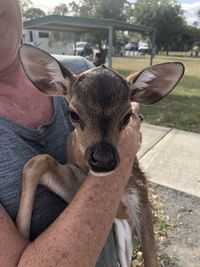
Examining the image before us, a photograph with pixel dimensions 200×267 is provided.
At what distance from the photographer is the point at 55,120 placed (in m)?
1.69

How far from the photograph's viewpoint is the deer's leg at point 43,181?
1396mm

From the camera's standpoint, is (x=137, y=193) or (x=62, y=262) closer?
(x=62, y=262)

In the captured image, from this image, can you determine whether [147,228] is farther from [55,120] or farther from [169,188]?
[169,188]

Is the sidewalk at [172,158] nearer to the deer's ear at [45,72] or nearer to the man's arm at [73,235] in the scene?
the deer's ear at [45,72]

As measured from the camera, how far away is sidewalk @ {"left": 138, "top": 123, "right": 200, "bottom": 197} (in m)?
4.09

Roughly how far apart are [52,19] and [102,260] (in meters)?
12.9

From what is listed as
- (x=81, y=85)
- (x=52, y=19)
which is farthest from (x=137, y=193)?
(x=52, y=19)

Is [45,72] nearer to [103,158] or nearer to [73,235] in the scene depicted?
[103,158]

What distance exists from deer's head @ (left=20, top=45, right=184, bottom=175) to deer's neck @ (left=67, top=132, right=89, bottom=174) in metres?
0.10

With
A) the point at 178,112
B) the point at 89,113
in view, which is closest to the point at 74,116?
the point at 89,113

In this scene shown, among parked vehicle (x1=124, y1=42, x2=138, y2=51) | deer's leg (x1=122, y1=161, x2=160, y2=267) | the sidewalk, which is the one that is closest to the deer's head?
deer's leg (x1=122, y1=161, x2=160, y2=267)

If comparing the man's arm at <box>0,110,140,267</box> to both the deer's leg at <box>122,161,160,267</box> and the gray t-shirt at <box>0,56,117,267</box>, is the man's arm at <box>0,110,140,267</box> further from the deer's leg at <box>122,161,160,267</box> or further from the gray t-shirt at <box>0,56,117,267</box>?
the deer's leg at <box>122,161,160,267</box>

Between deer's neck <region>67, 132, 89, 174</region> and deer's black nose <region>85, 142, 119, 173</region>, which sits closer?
deer's black nose <region>85, 142, 119, 173</region>

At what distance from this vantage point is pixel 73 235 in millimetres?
1293
